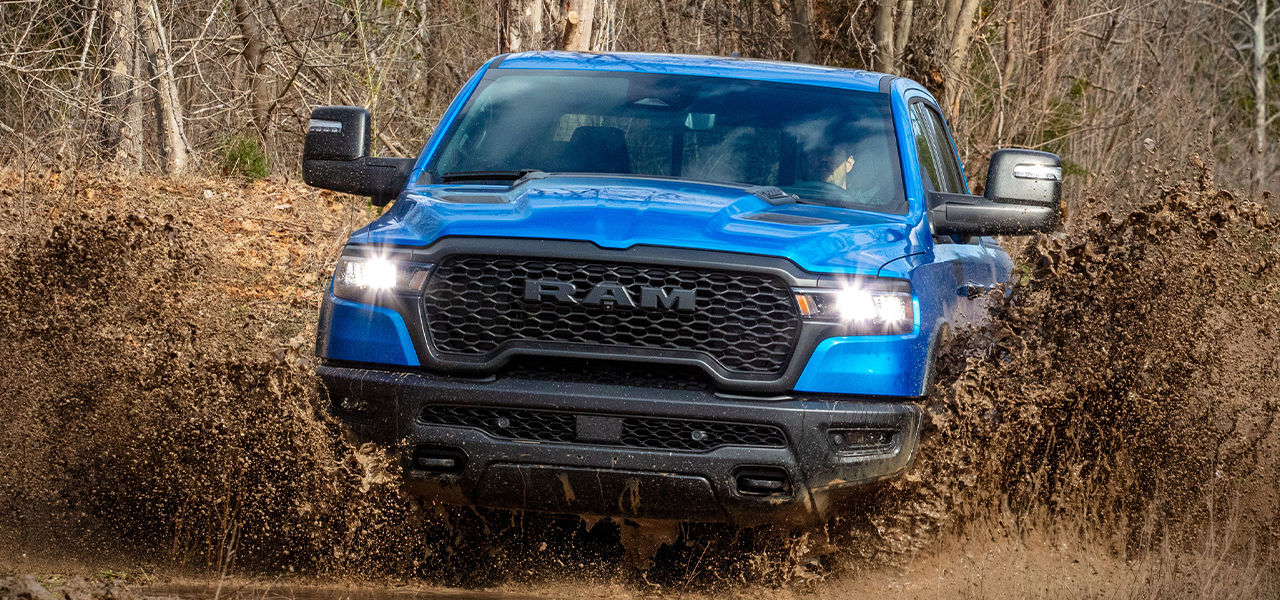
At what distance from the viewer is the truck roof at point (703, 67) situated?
228 inches

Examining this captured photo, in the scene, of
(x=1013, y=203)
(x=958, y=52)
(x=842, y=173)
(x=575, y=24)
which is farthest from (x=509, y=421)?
(x=958, y=52)

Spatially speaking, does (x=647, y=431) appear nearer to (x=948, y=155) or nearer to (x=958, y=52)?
(x=948, y=155)

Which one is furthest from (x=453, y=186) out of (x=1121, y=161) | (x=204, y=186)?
(x=1121, y=161)

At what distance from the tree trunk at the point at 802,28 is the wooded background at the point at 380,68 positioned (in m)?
0.02

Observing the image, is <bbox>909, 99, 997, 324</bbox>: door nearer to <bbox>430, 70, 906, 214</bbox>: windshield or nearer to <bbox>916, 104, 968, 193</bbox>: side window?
<bbox>916, 104, 968, 193</bbox>: side window

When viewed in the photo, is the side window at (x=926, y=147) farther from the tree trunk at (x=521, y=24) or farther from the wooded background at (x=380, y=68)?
the wooded background at (x=380, y=68)

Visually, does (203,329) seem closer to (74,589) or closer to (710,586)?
(74,589)

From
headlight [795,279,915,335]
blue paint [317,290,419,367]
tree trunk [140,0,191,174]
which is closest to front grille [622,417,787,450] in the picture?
headlight [795,279,915,335]

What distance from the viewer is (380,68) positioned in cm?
1552

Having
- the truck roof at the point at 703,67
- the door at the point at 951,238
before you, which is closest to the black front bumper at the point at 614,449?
the door at the point at 951,238

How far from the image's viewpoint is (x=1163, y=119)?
1806 cm

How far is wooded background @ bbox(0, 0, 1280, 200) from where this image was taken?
1469cm

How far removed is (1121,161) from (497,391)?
14610mm

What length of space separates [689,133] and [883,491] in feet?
5.62
